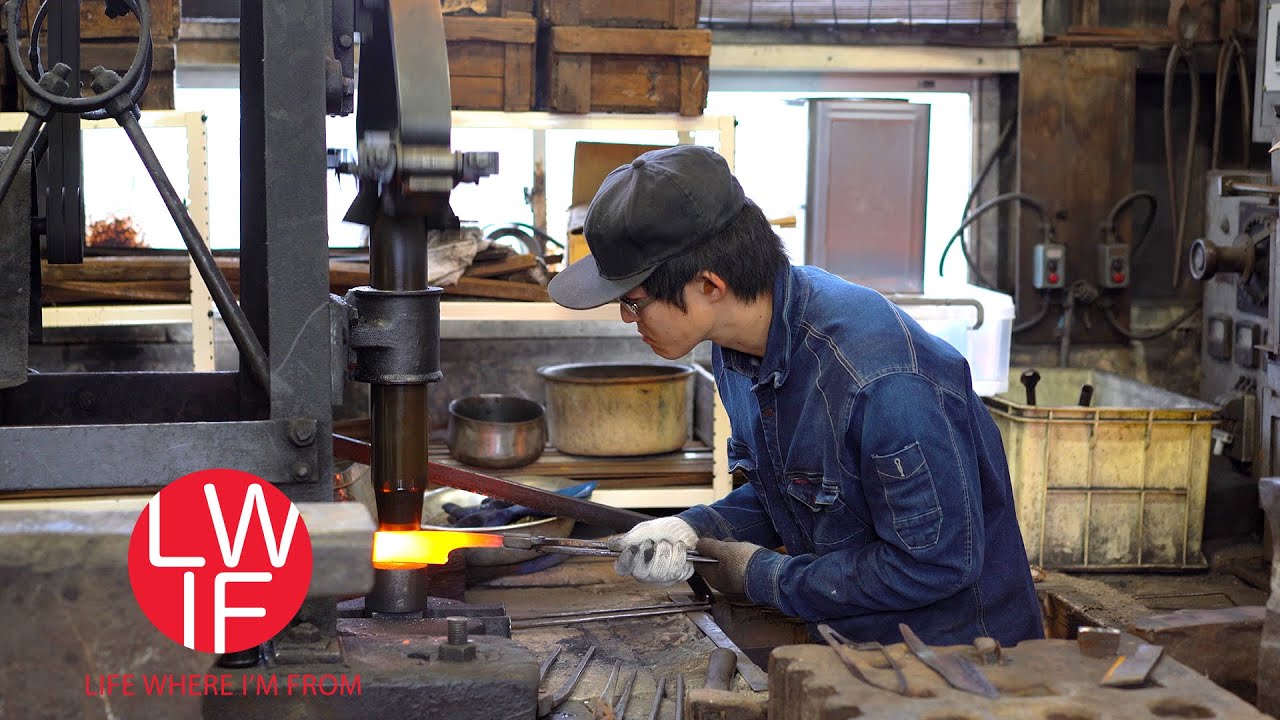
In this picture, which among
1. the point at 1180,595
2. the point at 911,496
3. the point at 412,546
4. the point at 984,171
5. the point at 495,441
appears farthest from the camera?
the point at 984,171

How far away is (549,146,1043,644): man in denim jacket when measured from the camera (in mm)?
1914

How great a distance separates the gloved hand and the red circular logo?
3.45ft

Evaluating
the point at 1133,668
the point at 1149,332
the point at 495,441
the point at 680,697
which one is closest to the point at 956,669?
the point at 1133,668

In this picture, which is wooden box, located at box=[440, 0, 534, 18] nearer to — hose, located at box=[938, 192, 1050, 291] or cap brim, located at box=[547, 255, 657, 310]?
cap brim, located at box=[547, 255, 657, 310]

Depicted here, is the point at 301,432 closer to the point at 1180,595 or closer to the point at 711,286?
the point at 711,286

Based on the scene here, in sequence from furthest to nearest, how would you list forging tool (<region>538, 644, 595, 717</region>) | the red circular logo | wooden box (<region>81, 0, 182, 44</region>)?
wooden box (<region>81, 0, 182, 44</region>), forging tool (<region>538, 644, 595, 717</region>), the red circular logo

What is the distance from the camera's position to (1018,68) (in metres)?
5.45

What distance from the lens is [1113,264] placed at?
545cm

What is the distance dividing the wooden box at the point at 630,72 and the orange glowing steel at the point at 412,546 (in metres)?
2.31

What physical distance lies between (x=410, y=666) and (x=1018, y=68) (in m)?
4.65

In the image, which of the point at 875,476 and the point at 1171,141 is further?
the point at 1171,141

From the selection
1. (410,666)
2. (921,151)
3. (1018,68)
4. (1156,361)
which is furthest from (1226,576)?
(410,666)

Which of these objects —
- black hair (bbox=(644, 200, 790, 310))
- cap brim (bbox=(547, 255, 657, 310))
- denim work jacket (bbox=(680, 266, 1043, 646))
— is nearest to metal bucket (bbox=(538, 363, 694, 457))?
denim work jacket (bbox=(680, 266, 1043, 646))

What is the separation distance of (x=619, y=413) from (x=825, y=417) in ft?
7.41
